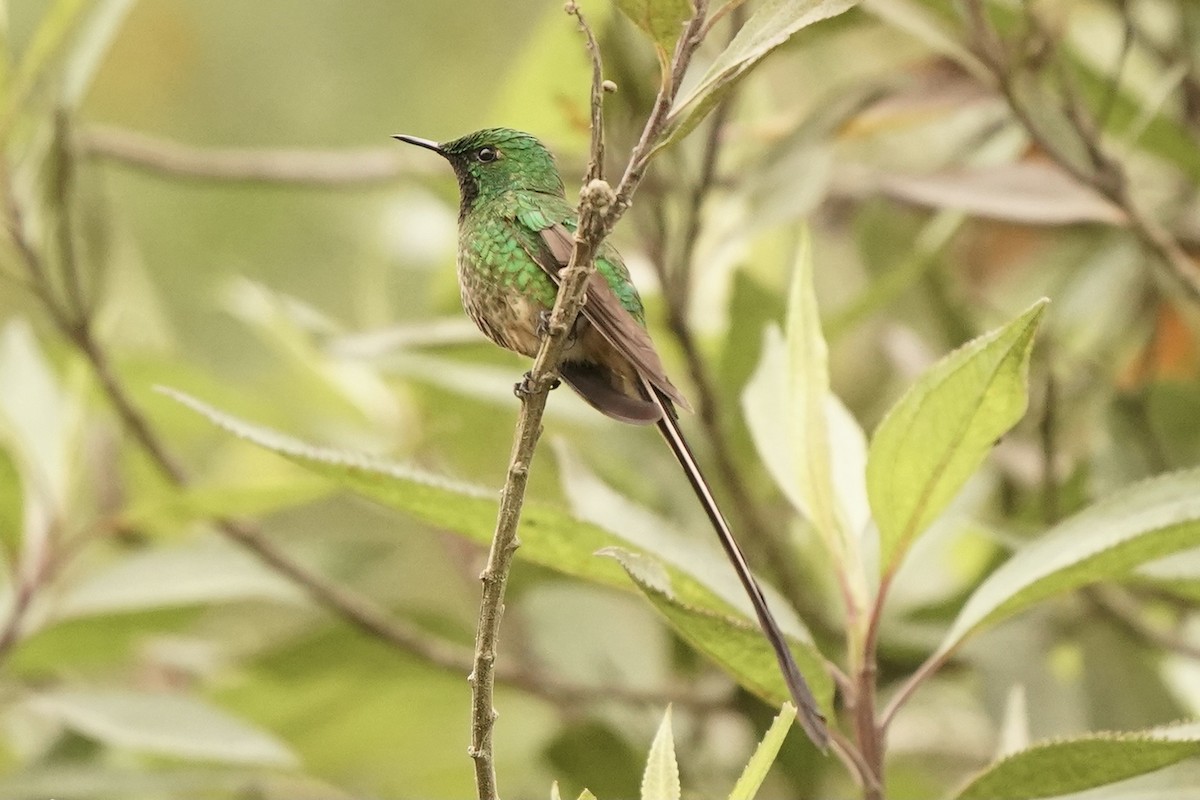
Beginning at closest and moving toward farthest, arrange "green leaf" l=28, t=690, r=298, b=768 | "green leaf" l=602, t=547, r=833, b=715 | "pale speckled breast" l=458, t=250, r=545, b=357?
"green leaf" l=602, t=547, r=833, b=715, "pale speckled breast" l=458, t=250, r=545, b=357, "green leaf" l=28, t=690, r=298, b=768

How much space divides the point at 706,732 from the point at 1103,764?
0.97 m

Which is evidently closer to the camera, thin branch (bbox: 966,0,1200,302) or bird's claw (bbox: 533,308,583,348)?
bird's claw (bbox: 533,308,583,348)

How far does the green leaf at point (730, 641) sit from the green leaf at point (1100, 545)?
14cm

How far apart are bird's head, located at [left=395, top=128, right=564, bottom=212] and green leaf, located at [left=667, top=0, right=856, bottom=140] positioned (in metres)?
0.38

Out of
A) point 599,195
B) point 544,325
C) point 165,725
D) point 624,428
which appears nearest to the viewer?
point 599,195

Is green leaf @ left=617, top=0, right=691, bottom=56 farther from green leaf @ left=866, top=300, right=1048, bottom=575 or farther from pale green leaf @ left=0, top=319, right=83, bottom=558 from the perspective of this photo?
pale green leaf @ left=0, top=319, right=83, bottom=558

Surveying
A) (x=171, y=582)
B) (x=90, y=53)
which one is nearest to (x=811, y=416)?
(x=171, y=582)

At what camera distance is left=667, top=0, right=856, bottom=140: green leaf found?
2.37 ft

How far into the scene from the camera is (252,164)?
2.15 metres

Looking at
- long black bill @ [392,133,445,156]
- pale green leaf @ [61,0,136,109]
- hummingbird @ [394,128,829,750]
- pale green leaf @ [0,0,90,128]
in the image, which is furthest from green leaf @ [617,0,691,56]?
pale green leaf @ [61,0,136,109]

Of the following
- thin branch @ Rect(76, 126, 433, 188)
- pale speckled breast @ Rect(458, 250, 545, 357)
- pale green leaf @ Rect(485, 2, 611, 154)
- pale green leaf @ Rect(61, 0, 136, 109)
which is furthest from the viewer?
thin branch @ Rect(76, 126, 433, 188)

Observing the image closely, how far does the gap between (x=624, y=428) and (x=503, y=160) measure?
82cm

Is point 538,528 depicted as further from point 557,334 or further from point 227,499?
point 227,499

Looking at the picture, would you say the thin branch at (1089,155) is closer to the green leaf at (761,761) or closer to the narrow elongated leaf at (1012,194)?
the narrow elongated leaf at (1012,194)
